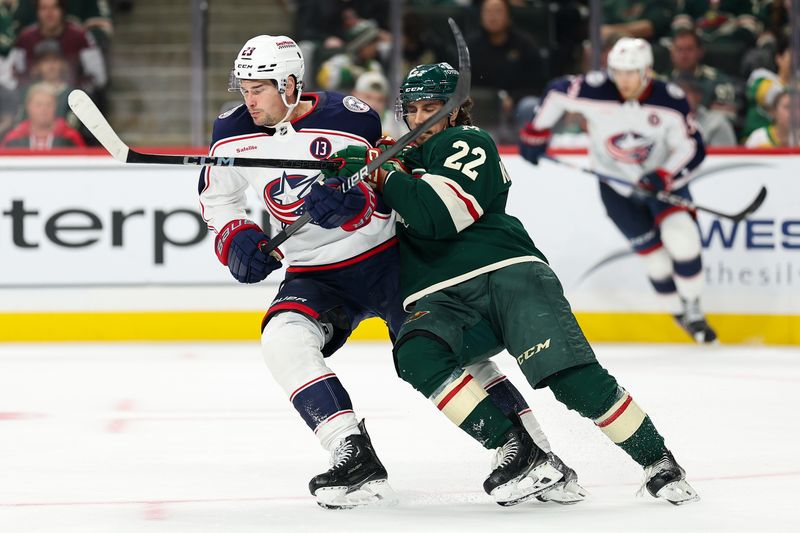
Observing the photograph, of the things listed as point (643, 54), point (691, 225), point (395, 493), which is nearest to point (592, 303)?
point (691, 225)

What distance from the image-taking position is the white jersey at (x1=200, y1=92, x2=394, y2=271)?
3281 mm

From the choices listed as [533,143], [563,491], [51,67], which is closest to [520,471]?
[563,491]

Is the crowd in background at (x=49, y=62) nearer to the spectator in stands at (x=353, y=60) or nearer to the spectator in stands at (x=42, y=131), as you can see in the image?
the spectator in stands at (x=42, y=131)

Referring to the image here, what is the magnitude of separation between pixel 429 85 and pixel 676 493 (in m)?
1.02

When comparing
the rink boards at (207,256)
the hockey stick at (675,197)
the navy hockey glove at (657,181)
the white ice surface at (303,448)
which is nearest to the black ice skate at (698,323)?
the rink boards at (207,256)

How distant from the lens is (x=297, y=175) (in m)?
3.28

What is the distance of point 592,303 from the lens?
6.67m

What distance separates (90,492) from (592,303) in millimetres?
3737

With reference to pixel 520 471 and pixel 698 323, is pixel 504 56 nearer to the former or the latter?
pixel 698 323

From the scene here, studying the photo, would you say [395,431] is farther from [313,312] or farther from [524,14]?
[524,14]

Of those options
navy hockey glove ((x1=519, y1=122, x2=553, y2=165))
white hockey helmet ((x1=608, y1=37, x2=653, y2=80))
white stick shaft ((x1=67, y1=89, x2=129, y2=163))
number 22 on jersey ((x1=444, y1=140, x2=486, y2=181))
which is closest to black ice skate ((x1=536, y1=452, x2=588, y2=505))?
number 22 on jersey ((x1=444, y1=140, x2=486, y2=181))

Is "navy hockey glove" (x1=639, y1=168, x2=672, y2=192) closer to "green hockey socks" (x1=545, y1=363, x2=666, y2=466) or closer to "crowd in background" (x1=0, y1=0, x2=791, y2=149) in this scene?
"crowd in background" (x1=0, y1=0, x2=791, y2=149)

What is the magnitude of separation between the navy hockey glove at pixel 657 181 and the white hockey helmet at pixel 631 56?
17.6 inches

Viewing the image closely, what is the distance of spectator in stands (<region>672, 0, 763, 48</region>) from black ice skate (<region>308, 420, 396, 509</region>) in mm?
4382
